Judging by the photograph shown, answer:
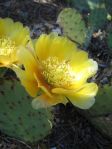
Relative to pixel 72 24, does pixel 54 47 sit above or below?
above

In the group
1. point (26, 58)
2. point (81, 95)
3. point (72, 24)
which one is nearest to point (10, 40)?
point (26, 58)

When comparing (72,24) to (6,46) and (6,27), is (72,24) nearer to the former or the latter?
(6,27)

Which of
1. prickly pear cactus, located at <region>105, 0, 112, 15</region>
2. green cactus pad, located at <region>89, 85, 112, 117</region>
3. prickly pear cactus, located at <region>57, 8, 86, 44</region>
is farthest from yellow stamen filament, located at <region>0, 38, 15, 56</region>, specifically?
prickly pear cactus, located at <region>105, 0, 112, 15</region>

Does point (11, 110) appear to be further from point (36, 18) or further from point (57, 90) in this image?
point (36, 18)

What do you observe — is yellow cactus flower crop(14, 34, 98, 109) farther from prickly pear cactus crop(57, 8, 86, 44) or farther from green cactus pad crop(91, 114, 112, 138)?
prickly pear cactus crop(57, 8, 86, 44)

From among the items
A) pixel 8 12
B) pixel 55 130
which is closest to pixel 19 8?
pixel 8 12
